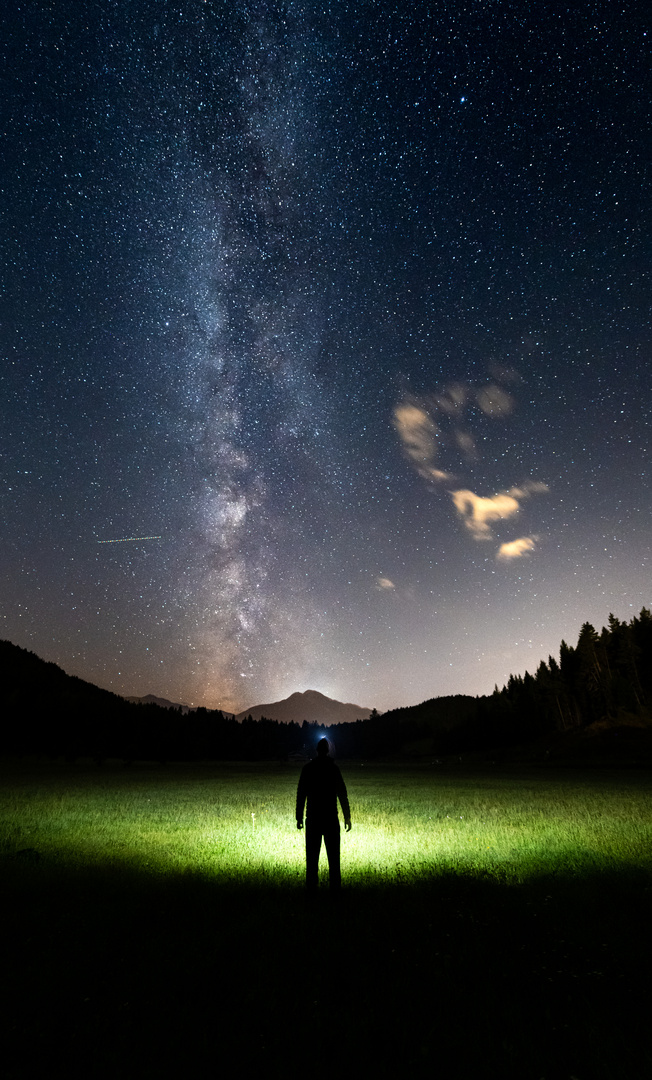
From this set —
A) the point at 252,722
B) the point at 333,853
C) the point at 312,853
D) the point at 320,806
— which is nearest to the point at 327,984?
the point at 333,853

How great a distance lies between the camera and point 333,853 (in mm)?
9250

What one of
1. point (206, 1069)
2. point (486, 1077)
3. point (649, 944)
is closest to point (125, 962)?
point (206, 1069)

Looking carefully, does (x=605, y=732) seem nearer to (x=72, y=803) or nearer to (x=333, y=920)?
(x=72, y=803)

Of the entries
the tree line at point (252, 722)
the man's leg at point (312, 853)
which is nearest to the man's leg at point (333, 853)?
the man's leg at point (312, 853)

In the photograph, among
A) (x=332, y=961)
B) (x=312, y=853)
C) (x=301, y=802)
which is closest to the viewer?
(x=332, y=961)

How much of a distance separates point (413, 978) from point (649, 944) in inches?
133

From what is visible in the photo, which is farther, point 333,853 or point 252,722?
point 252,722

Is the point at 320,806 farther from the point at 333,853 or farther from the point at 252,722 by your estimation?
the point at 252,722

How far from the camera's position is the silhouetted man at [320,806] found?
9.34 meters

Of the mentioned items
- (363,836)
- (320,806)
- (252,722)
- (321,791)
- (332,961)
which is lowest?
(363,836)

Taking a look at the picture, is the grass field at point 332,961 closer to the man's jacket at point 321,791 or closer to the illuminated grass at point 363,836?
the illuminated grass at point 363,836

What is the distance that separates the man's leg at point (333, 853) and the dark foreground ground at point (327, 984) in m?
0.31

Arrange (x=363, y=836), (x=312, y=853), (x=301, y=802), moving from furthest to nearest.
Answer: (x=363, y=836) → (x=301, y=802) → (x=312, y=853)

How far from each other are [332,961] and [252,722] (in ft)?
559
